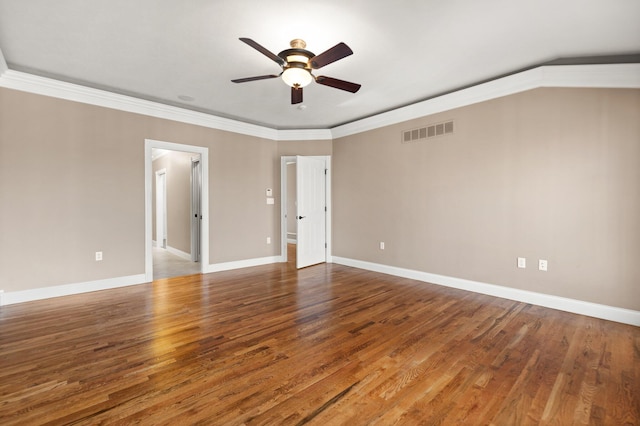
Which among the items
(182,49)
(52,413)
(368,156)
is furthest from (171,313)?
(368,156)

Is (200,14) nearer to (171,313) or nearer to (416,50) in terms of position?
(416,50)

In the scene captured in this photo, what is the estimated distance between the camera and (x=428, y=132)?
4.59 metres

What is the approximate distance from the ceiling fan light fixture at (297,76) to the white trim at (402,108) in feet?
7.87

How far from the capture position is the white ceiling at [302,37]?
242 cm

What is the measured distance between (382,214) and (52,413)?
4626 millimetres

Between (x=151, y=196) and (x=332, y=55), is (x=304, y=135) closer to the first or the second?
(x=151, y=196)

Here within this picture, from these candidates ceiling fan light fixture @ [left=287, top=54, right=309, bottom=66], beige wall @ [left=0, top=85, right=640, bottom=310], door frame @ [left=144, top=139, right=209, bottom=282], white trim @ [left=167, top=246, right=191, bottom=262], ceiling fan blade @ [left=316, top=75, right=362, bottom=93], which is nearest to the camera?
ceiling fan light fixture @ [left=287, top=54, right=309, bottom=66]

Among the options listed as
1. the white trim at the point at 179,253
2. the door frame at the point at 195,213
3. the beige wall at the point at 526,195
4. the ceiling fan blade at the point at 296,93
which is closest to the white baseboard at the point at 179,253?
the white trim at the point at 179,253

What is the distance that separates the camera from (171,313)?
329cm

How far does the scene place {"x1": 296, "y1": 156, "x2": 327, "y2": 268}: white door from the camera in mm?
5621

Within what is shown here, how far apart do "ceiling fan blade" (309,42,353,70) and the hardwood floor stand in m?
2.49

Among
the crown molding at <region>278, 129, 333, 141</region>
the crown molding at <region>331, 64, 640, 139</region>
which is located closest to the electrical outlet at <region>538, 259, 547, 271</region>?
the crown molding at <region>331, 64, 640, 139</region>

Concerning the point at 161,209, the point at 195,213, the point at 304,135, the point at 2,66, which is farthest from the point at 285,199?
the point at 161,209

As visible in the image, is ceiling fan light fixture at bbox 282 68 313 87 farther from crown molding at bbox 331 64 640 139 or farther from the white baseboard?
the white baseboard
